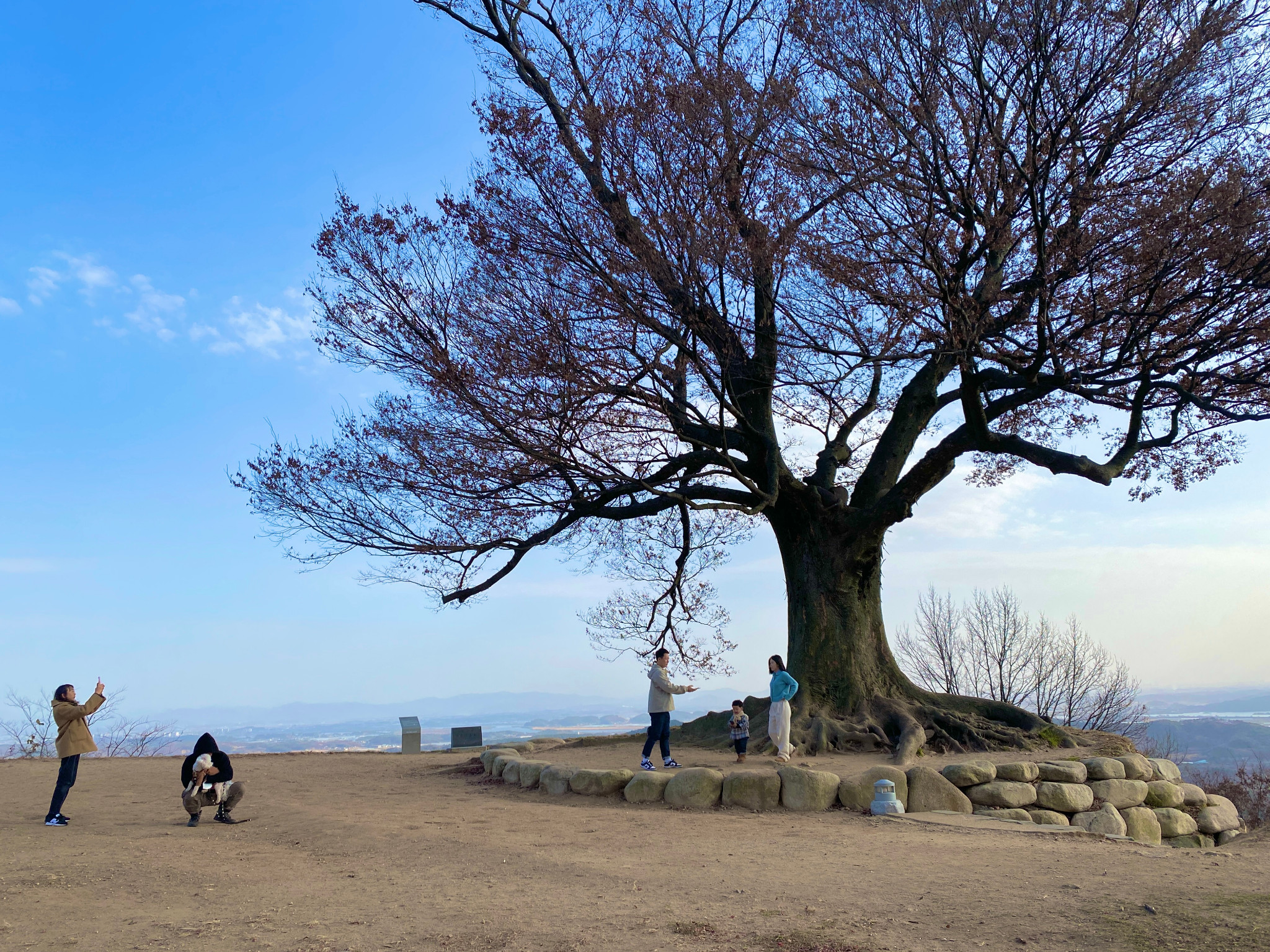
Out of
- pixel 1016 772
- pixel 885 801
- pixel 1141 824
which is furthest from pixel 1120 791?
pixel 885 801

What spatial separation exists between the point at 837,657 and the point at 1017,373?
431 centimetres

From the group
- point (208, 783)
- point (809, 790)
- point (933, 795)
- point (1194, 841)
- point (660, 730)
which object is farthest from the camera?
point (660, 730)

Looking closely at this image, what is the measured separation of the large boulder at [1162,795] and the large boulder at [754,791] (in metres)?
4.65

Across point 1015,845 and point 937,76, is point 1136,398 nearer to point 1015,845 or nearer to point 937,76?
point 937,76

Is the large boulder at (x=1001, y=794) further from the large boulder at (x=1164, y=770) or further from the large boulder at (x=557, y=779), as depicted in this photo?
the large boulder at (x=557, y=779)

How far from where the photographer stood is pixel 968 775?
8.98 meters

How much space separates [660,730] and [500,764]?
234cm

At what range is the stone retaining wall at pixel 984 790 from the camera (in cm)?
867

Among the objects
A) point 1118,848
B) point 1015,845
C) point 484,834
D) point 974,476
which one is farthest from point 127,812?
point 974,476

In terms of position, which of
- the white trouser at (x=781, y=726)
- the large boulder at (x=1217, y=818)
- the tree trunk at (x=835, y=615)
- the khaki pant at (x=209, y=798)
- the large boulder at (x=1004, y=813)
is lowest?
the large boulder at (x=1217, y=818)

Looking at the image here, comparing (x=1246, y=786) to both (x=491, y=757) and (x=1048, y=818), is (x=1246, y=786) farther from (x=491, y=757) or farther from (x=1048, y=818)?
(x=491, y=757)

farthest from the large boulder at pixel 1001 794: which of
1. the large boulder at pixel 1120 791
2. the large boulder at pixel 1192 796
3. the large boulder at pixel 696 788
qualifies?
the large boulder at pixel 1192 796

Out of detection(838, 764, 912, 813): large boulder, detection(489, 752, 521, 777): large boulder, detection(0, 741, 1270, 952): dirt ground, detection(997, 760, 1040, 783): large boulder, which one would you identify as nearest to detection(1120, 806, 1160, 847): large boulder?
detection(997, 760, 1040, 783): large boulder

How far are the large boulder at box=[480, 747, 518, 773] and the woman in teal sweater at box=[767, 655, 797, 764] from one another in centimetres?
371
